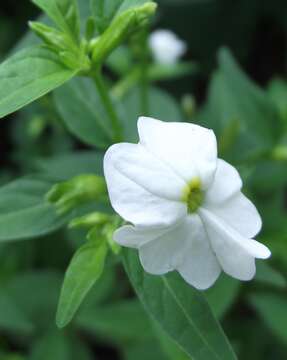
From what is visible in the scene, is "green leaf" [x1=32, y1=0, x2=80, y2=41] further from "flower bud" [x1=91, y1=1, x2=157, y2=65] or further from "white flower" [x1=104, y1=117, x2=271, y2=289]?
"white flower" [x1=104, y1=117, x2=271, y2=289]

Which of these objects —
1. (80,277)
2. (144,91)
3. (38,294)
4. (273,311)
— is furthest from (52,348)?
(80,277)

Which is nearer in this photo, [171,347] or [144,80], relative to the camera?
[171,347]

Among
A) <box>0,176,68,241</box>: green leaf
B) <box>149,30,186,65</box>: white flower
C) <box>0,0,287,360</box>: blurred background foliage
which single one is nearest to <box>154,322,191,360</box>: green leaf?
<box>0,0,287,360</box>: blurred background foliage

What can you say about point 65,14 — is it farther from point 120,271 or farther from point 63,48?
point 120,271

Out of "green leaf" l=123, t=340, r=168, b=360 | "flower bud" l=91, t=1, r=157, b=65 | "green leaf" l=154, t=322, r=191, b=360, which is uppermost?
"flower bud" l=91, t=1, r=157, b=65

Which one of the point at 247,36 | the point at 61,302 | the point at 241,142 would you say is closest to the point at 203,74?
the point at 247,36

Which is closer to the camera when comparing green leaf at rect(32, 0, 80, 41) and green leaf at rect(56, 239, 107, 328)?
green leaf at rect(56, 239, 107, 328)
